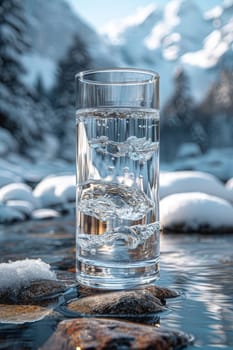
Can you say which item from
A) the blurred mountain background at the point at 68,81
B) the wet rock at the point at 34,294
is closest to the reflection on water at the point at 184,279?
the wet rock at the point at 34,294

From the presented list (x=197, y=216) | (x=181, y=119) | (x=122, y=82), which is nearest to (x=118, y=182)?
(x=122, y=82)

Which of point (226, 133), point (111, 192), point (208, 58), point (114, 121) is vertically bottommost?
point (111, 192)

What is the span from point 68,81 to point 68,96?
0.82 m

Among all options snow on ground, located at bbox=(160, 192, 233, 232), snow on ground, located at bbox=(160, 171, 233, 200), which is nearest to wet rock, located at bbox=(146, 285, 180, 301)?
snow on ground, located at bbox=(160, 192, 233, 232)

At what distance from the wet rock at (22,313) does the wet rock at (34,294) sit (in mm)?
43

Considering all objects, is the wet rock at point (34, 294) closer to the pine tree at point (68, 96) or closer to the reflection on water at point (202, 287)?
the reflection on water at point (202, 287)

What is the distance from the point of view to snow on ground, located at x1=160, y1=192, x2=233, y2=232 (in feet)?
10.7

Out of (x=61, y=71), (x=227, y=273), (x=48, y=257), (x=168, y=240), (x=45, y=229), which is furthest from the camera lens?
(x=61, y=71)

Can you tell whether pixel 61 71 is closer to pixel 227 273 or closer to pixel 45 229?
pixel 45 229

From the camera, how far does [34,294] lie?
4.44 ft

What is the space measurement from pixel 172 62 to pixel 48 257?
4203 cm

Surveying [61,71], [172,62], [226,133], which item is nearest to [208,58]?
[172,62]

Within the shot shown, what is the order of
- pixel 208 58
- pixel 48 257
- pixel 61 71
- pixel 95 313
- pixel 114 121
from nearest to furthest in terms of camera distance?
pixel 95 313, pixel 114 121, pixel 48 257, pixel 61 71, pixel 208 58

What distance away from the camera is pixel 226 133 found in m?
27.7
